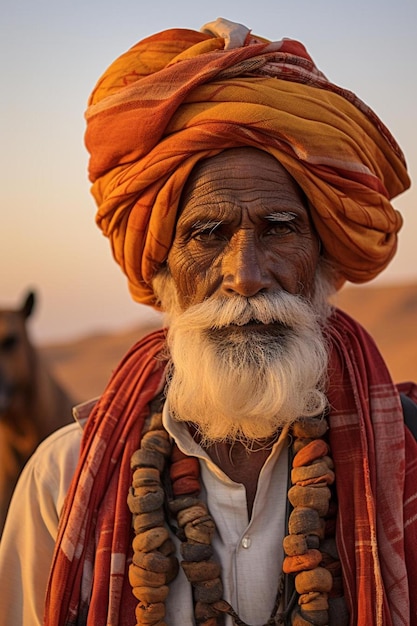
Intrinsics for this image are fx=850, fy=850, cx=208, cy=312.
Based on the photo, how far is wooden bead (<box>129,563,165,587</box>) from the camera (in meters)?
2.55

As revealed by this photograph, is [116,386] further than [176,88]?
Yes

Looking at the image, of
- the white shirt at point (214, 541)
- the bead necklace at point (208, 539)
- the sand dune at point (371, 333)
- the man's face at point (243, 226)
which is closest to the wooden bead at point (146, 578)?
the bead necklace at point (208, 539)

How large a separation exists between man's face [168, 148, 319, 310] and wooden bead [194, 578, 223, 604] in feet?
2.91

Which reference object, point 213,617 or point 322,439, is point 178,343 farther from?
point 213,617

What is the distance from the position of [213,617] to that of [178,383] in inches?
29.9

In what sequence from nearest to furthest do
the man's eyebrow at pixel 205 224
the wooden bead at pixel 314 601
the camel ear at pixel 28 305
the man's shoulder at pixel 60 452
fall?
the wooden bead at pixel 314 601, the man's eyebrow at pixel 205 224, the man's shoulder at pixel 60 452, the camel ear at pixel 28 305

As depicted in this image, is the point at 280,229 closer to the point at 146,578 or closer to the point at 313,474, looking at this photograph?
the point at 313,474

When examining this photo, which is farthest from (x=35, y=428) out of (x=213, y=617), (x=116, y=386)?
(x=213, y=617)

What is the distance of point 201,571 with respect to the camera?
8.40 feet

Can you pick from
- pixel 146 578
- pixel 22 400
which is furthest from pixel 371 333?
pixel 146 578

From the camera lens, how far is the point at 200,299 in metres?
2.85

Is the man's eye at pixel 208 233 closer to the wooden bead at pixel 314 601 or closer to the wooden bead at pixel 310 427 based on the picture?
the wooden bead at pixel 310 427

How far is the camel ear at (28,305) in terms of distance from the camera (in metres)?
8.42

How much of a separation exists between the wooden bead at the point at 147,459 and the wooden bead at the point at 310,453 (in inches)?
17.1
